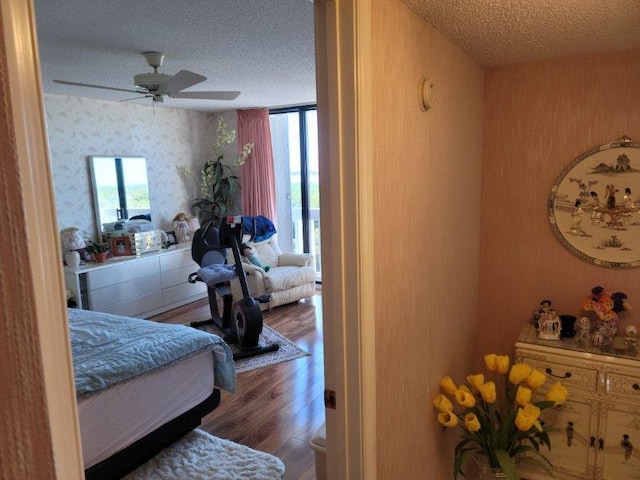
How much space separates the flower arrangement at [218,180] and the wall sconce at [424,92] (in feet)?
15.0

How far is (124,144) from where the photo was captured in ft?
17.1

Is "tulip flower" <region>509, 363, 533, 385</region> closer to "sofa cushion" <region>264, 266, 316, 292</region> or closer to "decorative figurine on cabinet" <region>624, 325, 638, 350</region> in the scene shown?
"decorative figurine on cabinet" <region>624, 325, 638, 350</region>

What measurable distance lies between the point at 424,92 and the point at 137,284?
4.19 metres

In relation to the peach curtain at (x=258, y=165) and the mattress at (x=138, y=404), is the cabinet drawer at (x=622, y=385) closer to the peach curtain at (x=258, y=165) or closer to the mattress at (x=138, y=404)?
the mattress at (x=138, y=404)

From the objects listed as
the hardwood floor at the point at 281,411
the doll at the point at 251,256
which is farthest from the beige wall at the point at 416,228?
the doll at the point at 251,256

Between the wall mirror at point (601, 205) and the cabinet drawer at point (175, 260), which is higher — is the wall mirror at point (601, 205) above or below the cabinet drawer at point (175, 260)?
above

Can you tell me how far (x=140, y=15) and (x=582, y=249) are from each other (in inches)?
102

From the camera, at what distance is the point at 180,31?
260 cm

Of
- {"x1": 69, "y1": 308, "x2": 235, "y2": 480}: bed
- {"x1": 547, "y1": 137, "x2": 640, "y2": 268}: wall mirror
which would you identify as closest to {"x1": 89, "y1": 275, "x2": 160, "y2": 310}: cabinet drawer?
{"x1": 69, "y1": 308, "x2": 235, "y2": 480}: bed

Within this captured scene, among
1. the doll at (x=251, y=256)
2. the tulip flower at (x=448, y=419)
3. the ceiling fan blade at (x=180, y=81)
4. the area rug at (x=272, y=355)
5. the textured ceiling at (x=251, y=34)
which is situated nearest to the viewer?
the textured ceiling at (x=251, y=34)

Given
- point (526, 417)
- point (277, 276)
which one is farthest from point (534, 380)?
point (277, 276)

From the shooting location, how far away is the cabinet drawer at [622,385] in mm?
2029

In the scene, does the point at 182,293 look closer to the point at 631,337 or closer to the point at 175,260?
the point at 175,260

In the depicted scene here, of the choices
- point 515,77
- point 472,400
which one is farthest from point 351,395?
point 515,77
